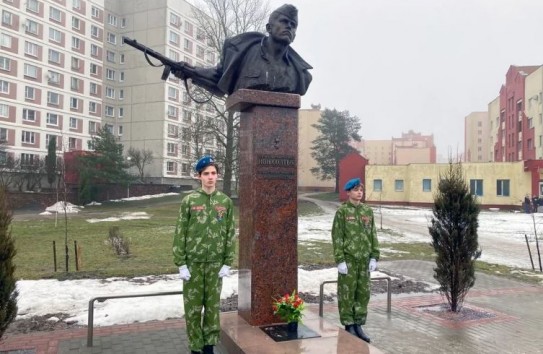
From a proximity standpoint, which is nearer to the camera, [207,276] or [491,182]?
[207,276]

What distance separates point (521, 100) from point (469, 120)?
52554mm

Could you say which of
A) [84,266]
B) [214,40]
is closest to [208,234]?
[84,266]

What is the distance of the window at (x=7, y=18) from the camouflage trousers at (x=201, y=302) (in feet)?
160

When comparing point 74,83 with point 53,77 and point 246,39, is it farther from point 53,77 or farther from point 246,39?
point 246,39

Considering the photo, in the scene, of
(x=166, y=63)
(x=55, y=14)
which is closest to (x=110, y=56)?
(x=55, y=14)

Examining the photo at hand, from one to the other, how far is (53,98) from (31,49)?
530 cm

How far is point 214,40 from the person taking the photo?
28828mm

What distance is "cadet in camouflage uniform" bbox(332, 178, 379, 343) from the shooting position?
5570 mm

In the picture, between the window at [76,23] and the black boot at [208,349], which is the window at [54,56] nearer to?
the window at [76,23]

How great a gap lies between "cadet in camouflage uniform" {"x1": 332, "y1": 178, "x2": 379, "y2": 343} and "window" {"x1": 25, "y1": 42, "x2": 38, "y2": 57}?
4933 cm

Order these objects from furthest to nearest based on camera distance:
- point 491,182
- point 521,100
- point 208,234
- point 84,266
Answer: point 521,100 < point 491,182 < point 84,266 < point 208,234

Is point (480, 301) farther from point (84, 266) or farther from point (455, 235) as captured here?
point (84, 266)

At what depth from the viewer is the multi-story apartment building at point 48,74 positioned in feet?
144

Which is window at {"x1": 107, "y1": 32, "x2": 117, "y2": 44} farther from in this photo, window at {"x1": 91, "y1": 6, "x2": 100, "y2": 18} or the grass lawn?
the grass lawn
